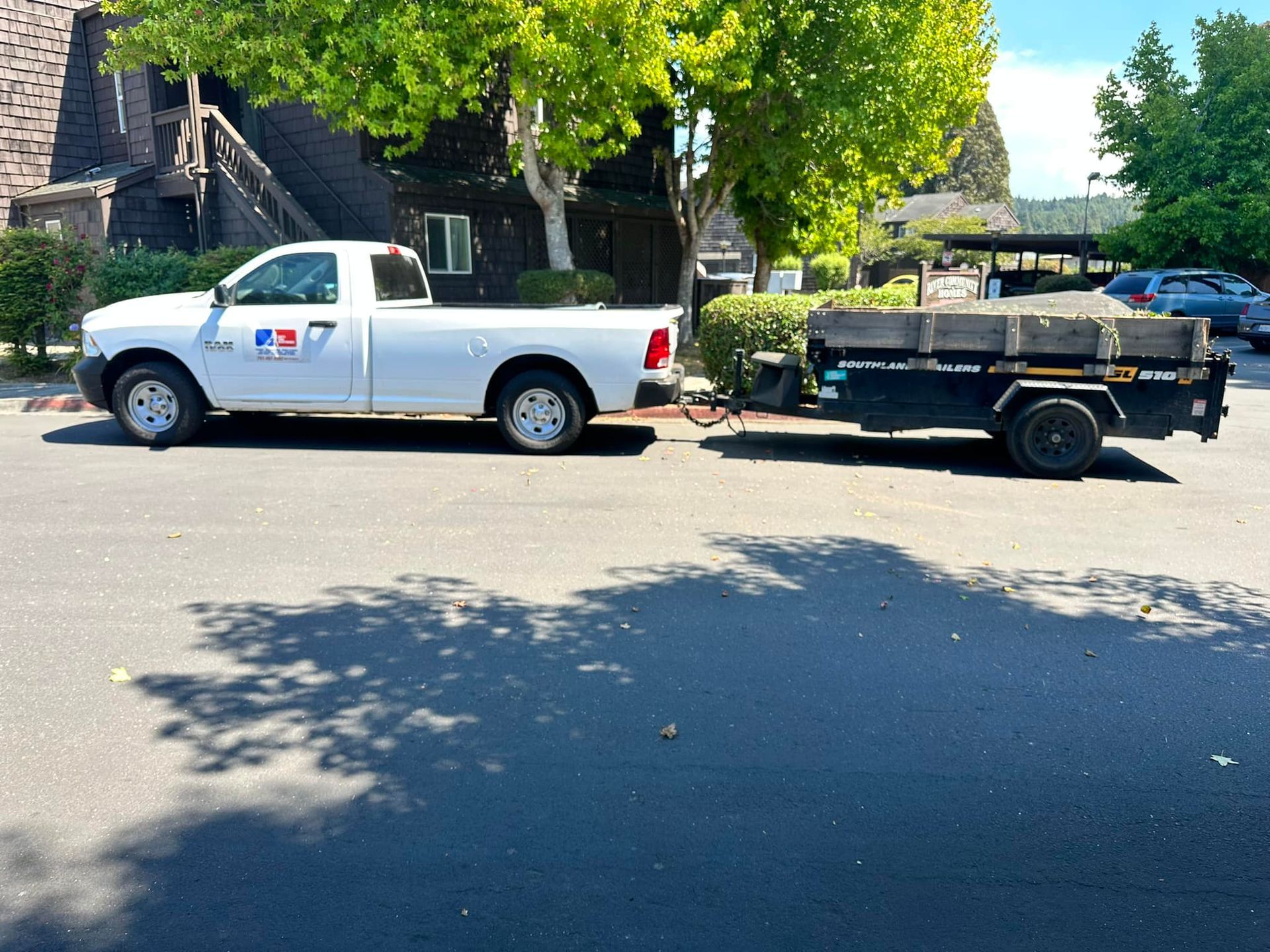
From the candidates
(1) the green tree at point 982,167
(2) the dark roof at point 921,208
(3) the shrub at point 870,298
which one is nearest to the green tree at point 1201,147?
(3) the shrub at point 870,298

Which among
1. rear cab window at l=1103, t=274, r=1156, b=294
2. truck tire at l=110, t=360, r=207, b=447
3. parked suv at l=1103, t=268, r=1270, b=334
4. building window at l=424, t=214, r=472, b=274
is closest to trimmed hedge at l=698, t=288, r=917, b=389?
truck tire at l=110, t=360, r=207, b=447

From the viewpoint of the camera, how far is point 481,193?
17.5m

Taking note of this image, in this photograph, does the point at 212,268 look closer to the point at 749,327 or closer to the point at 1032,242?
the point at 749,327

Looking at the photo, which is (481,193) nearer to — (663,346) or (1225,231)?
(663,346)

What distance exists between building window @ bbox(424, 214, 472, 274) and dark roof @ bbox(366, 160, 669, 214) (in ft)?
2.22

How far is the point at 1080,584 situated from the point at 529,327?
17.6 feet

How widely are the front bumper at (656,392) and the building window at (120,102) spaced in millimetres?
15573

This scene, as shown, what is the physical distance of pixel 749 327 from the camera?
11.2m

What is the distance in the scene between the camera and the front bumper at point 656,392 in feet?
30.0

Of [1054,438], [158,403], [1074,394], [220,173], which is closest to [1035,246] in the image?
[220,173]

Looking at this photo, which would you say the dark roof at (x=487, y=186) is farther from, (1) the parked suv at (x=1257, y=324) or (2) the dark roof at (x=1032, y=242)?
(2) the dark roof at (x=1032, y=242)

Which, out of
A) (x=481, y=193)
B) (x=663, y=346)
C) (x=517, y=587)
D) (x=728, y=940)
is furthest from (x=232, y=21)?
(x=728, y=940)

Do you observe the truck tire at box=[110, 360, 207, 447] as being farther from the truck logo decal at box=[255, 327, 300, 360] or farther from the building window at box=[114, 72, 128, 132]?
the building window at box=[114, 72, 128, 132]

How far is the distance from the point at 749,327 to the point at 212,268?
7.94 meters
